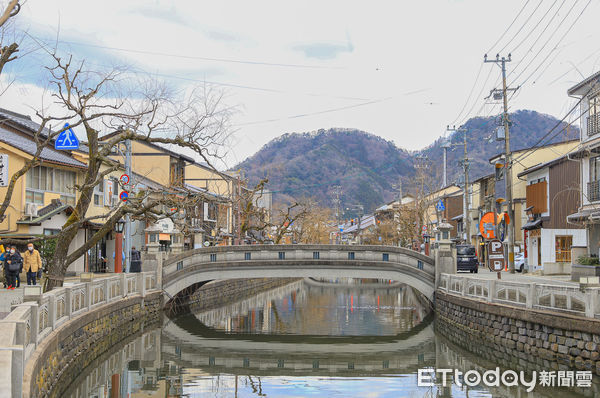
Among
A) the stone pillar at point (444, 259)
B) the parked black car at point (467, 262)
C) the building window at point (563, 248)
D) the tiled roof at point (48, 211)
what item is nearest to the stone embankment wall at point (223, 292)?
the tiled roof at point (48, 211)

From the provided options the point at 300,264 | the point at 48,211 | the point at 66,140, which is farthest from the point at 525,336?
the point at 48,211

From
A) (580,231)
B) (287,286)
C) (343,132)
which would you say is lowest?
(287,286)

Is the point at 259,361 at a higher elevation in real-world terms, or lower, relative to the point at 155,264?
lower

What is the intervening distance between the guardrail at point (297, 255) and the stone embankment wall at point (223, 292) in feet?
18.4

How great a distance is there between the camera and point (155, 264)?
100ft

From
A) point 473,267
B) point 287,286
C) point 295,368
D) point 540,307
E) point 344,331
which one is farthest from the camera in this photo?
point 287,286

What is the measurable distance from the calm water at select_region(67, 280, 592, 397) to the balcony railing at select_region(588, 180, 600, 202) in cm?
999

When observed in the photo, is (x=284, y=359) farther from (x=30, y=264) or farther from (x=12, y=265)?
(x=12, y=265)

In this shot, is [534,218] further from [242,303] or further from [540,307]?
[540,307]

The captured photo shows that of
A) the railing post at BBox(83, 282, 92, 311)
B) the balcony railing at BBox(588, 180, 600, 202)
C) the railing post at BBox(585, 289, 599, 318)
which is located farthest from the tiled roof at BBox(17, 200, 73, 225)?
the balcony railing at BBox(588, 180, 600, 202)

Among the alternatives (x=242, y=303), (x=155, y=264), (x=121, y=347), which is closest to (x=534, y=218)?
(x=242, y=303)

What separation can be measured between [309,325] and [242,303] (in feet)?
40.1

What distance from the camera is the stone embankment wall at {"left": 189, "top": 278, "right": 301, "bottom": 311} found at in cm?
3919

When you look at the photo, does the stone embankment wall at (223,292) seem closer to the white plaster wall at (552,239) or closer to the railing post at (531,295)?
the white plaster wall at (552,239)
